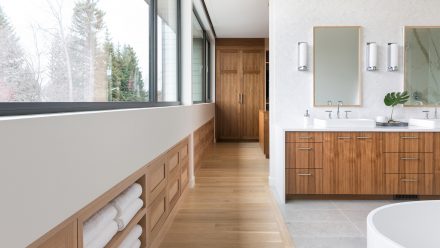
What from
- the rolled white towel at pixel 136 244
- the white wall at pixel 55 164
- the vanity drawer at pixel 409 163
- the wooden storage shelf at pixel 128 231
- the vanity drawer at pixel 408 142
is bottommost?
the rolled white towel at pixel 136 244

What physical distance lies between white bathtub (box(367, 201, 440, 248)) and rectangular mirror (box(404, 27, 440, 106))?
10.1ft

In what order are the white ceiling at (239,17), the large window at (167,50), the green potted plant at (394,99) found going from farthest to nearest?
the white ceiling at (239,17) → the green potted plant at (394,99) → the large window at (167,50)

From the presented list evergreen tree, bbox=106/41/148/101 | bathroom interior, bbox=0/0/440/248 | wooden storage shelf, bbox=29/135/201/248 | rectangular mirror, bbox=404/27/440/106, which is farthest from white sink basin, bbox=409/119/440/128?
evergreen tree, bbox=106/41/148/101

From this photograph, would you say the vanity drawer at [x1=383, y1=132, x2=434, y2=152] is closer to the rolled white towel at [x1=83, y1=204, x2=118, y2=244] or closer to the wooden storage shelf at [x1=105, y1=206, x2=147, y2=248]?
the wooden storage shelf at [x1=105, y1=206, x2=147, y2=248]

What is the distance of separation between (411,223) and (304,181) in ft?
7.46

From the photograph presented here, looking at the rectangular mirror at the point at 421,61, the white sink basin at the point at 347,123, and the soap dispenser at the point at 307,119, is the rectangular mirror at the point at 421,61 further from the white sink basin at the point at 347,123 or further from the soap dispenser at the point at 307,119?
the soap dispenser at the point at 307,119

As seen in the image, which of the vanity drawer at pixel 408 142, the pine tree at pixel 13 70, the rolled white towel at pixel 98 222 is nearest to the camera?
the pine tree at pixel 13 70

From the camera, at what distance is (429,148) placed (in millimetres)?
3816

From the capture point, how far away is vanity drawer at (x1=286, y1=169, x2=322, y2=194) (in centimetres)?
385

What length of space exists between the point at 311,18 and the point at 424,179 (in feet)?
6.72

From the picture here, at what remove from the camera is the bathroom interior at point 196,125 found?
1186 millimetres

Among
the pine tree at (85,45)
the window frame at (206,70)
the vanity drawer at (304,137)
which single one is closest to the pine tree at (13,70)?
the pine tree at (85,45)

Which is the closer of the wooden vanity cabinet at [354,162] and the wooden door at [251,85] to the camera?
the wooden vanity cabinet at [354,162]

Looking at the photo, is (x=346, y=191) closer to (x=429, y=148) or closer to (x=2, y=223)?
(x=429, y=148)
